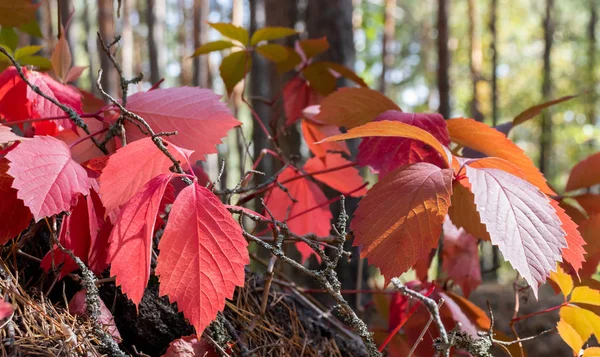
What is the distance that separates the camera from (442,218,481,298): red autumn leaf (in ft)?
3.40

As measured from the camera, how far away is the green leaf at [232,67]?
1.17 metres

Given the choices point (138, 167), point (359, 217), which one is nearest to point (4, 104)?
point (138, 167)

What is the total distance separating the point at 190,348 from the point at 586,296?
0.62 meters

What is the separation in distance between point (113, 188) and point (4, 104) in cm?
41

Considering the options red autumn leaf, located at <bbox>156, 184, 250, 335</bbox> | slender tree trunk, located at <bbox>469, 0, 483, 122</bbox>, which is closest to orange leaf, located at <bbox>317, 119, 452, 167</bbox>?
red autumn leaf, located at <bbox>156, 184, 250, 335</bbox>

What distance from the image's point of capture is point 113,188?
24.1 inches

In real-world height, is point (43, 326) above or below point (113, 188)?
below

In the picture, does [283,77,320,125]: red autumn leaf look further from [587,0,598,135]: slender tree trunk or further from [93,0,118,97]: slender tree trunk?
[587,0,598,135]: slender tree trunk

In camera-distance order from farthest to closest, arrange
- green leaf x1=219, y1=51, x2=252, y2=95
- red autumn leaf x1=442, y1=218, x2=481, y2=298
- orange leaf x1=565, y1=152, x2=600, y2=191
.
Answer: green leaf x1=219, y1=51, x2=252, y2=95, red autumn leaf x1=442, y1=218, x2=481, y2=298, orange leaf x1=565, y1=152, x2=600, y2=191

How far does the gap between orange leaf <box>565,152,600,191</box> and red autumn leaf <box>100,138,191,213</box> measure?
730mm

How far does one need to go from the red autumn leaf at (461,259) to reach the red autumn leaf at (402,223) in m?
0.44

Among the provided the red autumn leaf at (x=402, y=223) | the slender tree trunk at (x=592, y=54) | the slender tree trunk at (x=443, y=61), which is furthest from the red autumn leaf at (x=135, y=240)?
the slender tree trunk at (x=592, y=54)

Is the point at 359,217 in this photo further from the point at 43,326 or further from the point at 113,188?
the point at 43,326

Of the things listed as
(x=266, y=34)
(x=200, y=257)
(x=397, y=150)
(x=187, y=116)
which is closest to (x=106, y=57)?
(x=266, y=34)
